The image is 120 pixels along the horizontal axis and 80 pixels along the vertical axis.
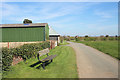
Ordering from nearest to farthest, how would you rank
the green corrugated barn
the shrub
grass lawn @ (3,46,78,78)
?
1. grass lawn @ (3,46,78,78)
2. the shrub
3. the green corrugated barn

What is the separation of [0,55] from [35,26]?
17.8 m

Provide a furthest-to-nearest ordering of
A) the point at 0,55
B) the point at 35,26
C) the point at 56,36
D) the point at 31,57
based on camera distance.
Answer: the point at 56,36, the point at 35,26, the point at 31,57, the point at 0,55

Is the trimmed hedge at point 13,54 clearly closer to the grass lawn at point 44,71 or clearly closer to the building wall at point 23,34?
the grass lawn at point 44,71

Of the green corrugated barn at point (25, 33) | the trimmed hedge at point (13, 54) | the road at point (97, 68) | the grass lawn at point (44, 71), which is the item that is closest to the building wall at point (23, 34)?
the green corrugated barn at point (25, 33)

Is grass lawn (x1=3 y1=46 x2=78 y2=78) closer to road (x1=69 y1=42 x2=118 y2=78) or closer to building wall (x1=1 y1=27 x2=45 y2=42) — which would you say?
road (x1=69 y1=42 x2=118 y2=78)

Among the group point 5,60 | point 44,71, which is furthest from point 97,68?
point 5,60

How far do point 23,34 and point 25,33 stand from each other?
0.50 metres

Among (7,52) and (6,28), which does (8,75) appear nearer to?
(7,52)

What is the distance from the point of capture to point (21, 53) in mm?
7215

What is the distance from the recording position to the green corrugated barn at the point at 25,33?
72.6 ft

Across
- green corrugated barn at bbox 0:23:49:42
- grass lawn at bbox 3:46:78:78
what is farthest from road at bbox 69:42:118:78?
green corrugated barn at bbox 0:23:49:42

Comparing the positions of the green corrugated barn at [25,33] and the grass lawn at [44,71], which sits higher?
the green corrugated barn at [25,33]

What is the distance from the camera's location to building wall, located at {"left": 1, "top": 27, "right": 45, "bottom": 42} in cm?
2214

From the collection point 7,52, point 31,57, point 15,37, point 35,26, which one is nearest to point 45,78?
point 7,52
